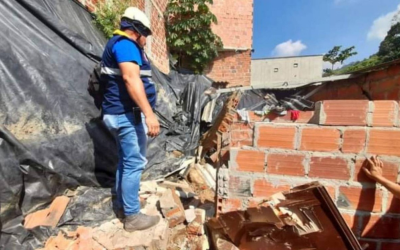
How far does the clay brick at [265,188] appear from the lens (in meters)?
1.35

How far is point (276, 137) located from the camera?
4.36 ft

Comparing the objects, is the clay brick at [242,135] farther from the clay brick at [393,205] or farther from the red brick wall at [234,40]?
the red brick wall at [234,40]

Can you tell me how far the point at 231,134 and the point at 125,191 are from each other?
3.35 ft

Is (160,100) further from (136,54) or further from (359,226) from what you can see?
(359,226)

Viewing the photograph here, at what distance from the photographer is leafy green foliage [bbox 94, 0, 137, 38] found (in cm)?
359

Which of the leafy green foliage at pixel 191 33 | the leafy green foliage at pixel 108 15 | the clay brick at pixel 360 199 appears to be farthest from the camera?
the leafy green foliage at pixel 191 33

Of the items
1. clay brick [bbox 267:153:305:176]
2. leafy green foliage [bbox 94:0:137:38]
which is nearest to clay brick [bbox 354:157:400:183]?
clay brick [bbox 267:153:305:176]

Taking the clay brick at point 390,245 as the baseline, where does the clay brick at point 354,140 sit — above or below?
above

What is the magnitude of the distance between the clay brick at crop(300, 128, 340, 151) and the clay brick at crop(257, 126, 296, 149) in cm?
6

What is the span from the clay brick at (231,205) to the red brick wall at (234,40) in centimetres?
890

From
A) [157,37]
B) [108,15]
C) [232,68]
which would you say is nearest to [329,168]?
[108,15]

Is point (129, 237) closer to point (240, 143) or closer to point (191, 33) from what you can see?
point (240, 143)

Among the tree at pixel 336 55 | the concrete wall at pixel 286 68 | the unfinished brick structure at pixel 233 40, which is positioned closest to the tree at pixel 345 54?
the tree at pixel 336 55

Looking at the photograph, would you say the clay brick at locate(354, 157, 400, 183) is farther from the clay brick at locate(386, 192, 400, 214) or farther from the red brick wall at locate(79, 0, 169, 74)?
the red brick wall at locate(79, 0, 169, 74)
